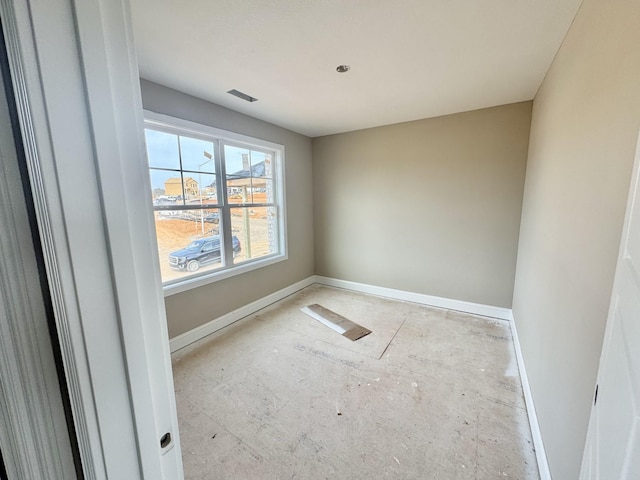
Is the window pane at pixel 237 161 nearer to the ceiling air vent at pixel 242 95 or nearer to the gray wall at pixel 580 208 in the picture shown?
the ceiling air vent at pixel 242 95

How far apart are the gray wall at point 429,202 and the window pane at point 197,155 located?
6.08 ft

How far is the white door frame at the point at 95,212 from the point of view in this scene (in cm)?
36

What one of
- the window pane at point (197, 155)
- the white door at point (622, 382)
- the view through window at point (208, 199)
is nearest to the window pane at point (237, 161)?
the view through window at point (208, 199)

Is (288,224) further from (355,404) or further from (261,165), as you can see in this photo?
(355,404)

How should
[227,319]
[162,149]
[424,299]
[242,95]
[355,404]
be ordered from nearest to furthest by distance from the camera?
[355,404] → [162,149] → [242,95] → [227,319] → [424,299]

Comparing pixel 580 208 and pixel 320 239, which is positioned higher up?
pixel 580 208

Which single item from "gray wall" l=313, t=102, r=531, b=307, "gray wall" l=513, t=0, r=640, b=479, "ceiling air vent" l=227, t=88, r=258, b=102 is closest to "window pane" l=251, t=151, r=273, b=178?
"ceiling air vent" l=227, t=88, r=258, b=102

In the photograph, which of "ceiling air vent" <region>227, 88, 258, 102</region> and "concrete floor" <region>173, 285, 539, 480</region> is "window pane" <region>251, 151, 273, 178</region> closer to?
"ceiling air vent" <region>227, 88, 258, 102</region>

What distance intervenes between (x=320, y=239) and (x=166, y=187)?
8.18 feet

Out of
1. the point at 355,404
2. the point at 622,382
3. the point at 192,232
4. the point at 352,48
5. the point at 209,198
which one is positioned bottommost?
the point at 355,404

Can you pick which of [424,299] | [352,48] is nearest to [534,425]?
[424,299]

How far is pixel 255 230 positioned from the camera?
11.4 ft

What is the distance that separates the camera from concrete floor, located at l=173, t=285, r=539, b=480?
4.87 feet

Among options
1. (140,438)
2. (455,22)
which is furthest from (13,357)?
(455,22)
